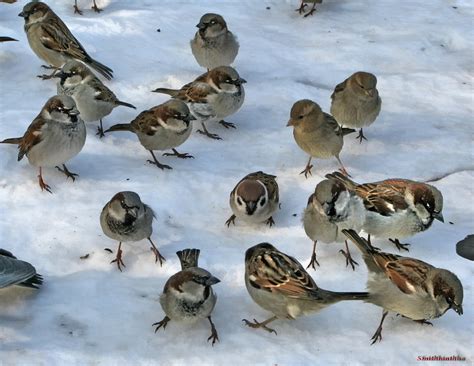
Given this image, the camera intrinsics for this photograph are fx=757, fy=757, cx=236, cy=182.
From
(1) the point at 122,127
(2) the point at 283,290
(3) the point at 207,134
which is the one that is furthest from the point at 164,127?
(2) the point at 283,290

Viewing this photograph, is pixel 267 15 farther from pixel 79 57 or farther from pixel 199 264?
pixel 199 264

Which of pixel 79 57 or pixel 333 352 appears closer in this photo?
pixel 333 352

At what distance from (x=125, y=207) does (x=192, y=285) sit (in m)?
0.84

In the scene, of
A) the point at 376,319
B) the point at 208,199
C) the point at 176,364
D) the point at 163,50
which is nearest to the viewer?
the point at 176,364

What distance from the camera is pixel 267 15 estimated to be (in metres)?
8.28

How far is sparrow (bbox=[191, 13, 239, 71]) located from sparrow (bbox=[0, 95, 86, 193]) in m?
1.77

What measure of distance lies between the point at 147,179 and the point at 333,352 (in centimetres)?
218

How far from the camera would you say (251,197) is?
5102mm

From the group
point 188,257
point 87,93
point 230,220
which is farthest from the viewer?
point 87,93

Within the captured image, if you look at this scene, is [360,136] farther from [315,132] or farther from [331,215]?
[331,215]

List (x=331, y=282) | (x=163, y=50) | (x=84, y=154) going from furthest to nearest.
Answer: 1. (x=163, y=50)
2. (x=84, y=154)
3. (x=331, y=282)

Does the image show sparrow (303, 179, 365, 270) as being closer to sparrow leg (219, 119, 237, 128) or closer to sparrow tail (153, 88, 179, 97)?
sparrow leg (219, 119, 237, 128)

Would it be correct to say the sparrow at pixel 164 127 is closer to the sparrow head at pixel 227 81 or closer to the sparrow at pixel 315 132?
the sparrow head at pixel 227 81

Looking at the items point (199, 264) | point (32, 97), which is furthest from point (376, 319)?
point (32, 97)
